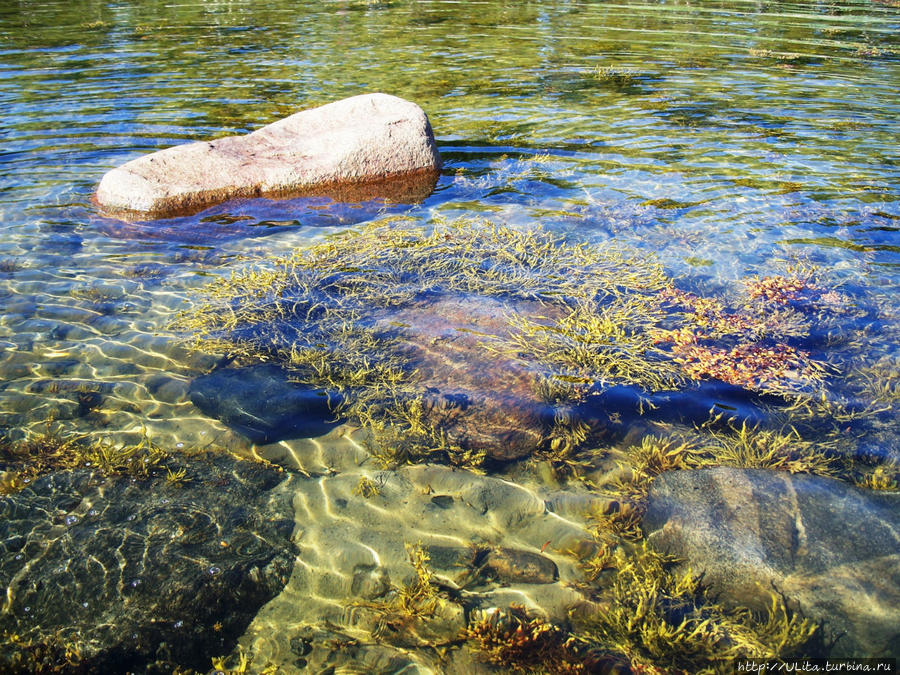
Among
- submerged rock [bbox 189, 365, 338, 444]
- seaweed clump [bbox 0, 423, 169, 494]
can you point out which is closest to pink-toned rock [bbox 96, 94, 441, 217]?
submerged rock [bbox 189, 365, 338, 444]

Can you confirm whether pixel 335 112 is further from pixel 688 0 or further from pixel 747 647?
pixel 688 0

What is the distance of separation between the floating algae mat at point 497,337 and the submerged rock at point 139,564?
1166mm

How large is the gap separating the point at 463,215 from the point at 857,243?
16.8 feet

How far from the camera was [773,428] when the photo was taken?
15.9 ft

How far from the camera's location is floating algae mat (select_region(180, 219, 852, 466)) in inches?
197

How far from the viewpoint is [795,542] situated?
390 cm

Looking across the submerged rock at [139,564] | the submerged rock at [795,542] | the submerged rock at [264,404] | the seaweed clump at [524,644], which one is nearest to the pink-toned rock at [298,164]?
the submerged rock at [264,404]

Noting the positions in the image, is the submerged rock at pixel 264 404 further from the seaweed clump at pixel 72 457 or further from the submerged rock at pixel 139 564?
the seaweed clump at pixel 72 457

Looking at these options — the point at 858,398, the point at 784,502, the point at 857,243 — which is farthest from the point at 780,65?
the point at 784,502

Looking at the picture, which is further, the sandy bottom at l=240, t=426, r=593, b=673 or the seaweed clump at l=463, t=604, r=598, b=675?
the sandy bottom at l=240, t=426, r=593, b=673

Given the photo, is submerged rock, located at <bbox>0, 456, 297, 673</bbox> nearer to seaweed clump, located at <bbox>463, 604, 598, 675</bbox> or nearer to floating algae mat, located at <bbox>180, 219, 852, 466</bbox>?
floating algae mat, located at <bbox>180, 219, 852, 466</bbox>

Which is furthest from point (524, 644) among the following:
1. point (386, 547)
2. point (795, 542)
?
point (795, 542)

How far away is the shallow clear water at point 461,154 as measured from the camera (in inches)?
232

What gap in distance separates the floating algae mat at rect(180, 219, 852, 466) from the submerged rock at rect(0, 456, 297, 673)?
1.17 m
